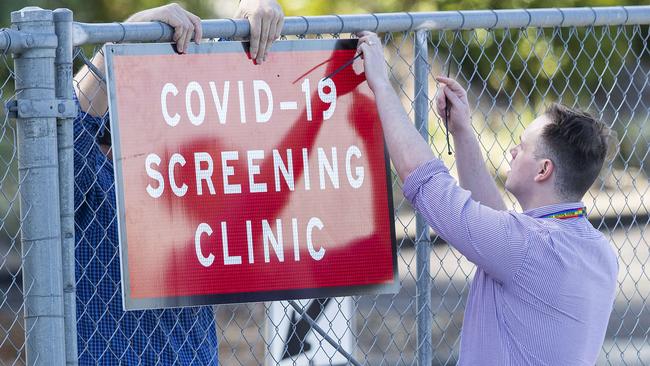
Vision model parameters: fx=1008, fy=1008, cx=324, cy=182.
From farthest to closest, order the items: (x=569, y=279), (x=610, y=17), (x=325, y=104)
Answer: (x=610, y=17) < (x=325, y=104) < (x=569, y=279)

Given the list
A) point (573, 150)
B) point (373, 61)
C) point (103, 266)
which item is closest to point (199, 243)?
point (103, 266)

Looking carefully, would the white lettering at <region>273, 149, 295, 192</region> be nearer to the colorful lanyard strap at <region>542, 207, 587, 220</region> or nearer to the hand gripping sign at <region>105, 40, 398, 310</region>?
the hand gripping sign at <region>105, 40, 398, 310</region>

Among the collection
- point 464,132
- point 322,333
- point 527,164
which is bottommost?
point 322,333

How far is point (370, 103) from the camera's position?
10.7 feet

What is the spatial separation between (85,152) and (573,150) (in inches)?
57.9

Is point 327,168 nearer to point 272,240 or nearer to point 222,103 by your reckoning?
point 272,240

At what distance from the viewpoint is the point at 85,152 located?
10.2 ft

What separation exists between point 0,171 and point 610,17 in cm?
502

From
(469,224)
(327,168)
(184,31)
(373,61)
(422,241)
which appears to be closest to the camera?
(469,224)

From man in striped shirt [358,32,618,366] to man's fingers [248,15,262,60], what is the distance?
35 centimetres

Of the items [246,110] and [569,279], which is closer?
[569,279]

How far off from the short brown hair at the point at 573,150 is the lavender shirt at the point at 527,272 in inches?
3.7

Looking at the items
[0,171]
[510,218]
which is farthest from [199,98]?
[0,171]

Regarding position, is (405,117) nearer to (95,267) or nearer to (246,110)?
(246,110)
